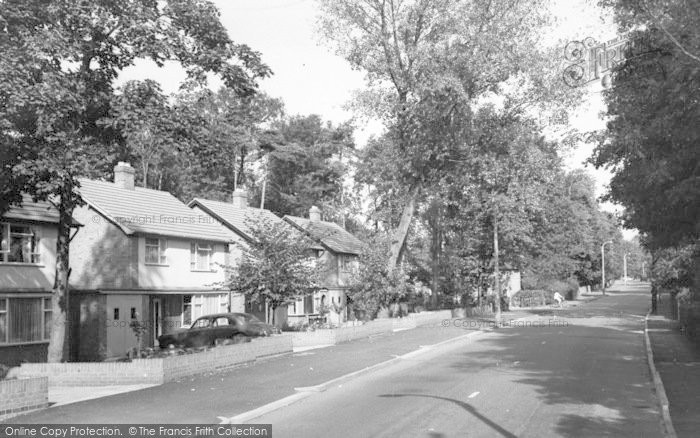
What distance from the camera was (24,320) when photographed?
2662cm

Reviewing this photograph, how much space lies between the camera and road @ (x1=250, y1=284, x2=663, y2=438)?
1162cm

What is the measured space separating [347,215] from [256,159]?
11.3 metres

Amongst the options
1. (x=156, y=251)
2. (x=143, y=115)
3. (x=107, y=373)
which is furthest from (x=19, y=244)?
(x=107, y=373)

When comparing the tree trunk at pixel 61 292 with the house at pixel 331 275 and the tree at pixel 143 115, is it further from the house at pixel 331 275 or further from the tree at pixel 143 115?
the house at pixel 331 275

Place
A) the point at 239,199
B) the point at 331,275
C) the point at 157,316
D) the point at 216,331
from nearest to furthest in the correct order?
the point at 216,331, the point at 157,316, the point at 239,199, the point at 331,275

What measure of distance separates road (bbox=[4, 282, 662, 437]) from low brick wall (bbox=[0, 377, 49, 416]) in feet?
0.89

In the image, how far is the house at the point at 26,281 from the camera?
26.0m

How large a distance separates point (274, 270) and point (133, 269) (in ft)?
20.1

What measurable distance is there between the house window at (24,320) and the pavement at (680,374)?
822 inches

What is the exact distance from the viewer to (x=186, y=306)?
3622 cm

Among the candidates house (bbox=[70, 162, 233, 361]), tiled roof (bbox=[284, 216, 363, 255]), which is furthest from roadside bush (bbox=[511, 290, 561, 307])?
house (bbox=[70, 162, 233, 361])

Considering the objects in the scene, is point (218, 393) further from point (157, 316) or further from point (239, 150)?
point (239, 150)

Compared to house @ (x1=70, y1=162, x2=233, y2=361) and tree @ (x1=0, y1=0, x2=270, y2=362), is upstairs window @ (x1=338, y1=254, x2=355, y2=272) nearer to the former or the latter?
house @ (x1=70, y1=162, x2=233, y2=361)

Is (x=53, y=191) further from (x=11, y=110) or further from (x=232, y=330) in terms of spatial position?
(x=232, y=330)
